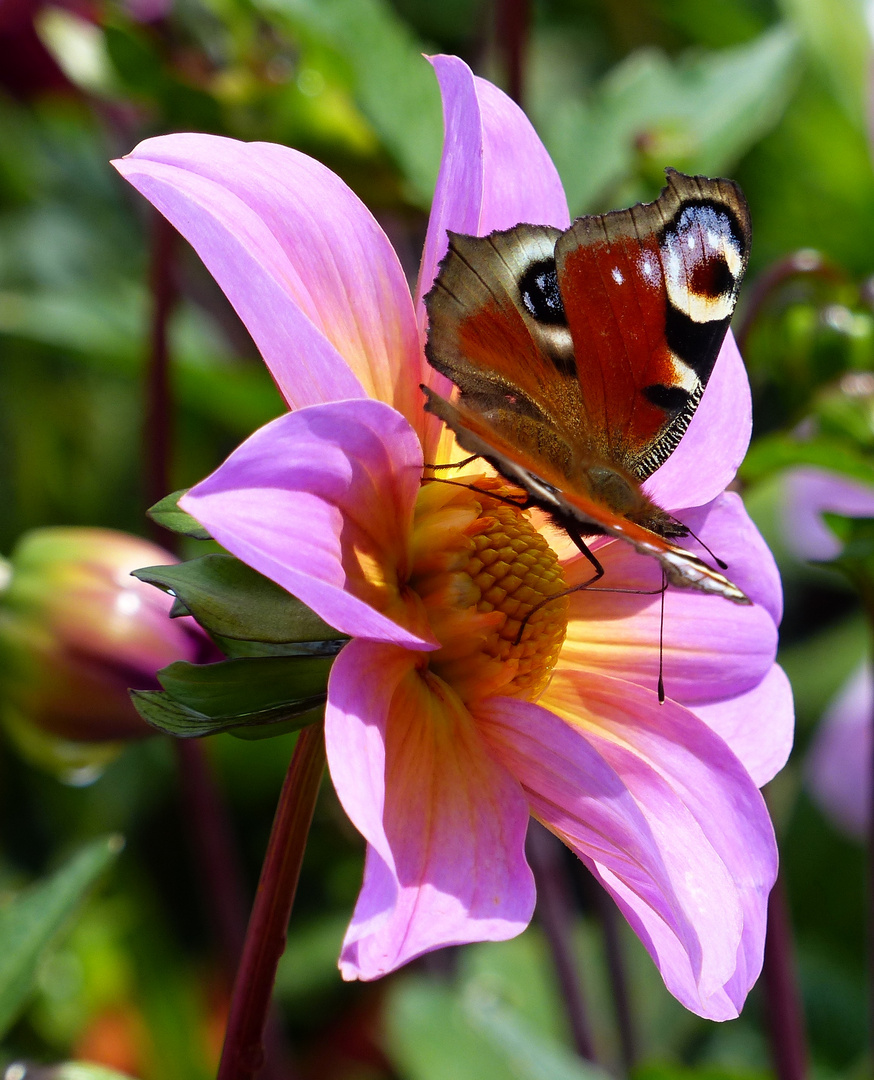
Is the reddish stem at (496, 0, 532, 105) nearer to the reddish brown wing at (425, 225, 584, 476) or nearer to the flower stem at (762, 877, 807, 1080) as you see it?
the reddish brown wing at (425, 225, 584, 476)

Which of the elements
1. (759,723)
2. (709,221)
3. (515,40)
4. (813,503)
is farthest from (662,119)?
(759,723)

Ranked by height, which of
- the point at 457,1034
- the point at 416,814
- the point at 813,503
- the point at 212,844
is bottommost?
the point at 457,1034

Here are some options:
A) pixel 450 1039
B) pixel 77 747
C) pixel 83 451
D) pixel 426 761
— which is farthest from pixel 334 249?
pixel 83 451

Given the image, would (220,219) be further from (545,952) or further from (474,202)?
(545,952)

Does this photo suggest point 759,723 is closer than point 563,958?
Yes

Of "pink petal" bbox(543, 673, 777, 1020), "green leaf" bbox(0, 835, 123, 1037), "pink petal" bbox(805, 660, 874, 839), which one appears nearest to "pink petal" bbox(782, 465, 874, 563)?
"pink petal" bbox(805, 660, 874, 839)

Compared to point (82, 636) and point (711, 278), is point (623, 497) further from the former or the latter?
point (82, 636)

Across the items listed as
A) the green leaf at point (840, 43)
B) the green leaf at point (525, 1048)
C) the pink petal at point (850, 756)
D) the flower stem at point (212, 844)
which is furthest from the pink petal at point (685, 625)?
the green leaf at point (840, 43)

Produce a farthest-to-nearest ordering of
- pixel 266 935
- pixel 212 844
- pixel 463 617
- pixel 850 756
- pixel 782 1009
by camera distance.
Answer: pixel 850 756
pixel 212 844
pixel 782 1009
pixel 463 617
pixel 266 935

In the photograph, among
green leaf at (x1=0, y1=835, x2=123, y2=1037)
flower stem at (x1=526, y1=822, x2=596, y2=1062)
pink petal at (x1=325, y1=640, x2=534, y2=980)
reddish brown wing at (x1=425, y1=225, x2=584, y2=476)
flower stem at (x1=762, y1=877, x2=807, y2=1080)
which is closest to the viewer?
pink petal at (x1=325, y1=640, x2=534, y2=980)
